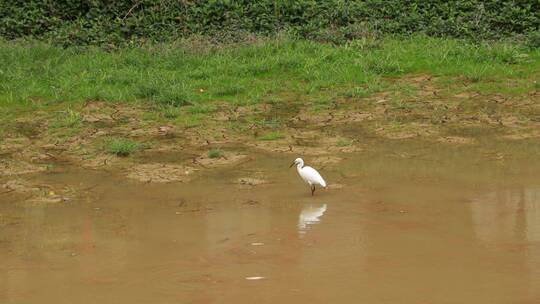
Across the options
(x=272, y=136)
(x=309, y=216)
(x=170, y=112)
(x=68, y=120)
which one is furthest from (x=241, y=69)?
(x=309, y=216)

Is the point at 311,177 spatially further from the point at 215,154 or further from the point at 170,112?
the point at 170,112

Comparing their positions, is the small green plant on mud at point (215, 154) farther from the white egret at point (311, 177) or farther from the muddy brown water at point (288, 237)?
the white egret at point (311, 177)

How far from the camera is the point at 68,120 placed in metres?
11.0

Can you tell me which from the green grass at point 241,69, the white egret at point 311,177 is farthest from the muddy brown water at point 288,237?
the green grass at point 241,69

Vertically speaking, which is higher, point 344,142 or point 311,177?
point 311,177

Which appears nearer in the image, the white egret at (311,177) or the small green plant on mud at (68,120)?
the white egret at (311,177)

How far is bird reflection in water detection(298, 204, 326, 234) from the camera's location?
7.55 metres

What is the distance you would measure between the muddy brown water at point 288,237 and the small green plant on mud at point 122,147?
600 mm

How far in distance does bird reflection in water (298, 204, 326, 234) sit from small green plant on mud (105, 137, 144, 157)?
103 inches

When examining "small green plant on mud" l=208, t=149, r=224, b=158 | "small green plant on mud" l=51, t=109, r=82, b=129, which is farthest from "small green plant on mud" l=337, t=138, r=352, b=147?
"small green plant on mud" l=51, t=109, r=82, b=129

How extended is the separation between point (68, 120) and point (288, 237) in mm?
4604

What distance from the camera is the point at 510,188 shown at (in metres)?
8.55

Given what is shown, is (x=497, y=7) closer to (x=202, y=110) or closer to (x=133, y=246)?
(x=202, y=110)

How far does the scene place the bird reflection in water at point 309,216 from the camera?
755 centimetres
